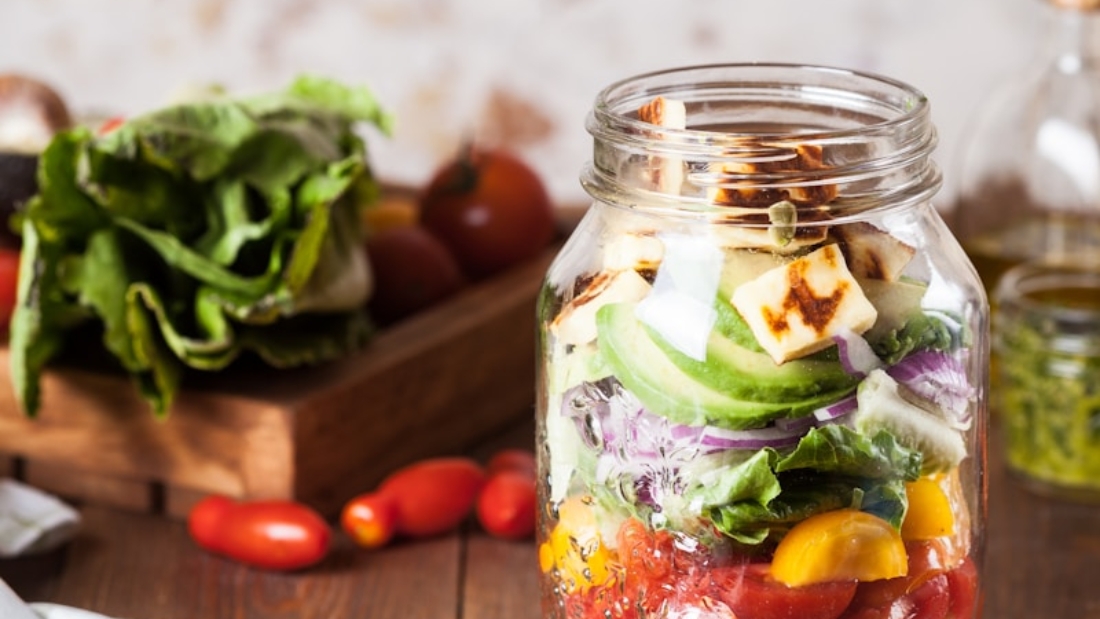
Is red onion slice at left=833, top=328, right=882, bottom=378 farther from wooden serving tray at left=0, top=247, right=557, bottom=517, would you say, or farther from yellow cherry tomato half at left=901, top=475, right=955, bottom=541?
wooden serving tray at left=0, top=247, right=557, bottom=517

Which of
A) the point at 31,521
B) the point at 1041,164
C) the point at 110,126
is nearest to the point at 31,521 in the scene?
the point at 31,521

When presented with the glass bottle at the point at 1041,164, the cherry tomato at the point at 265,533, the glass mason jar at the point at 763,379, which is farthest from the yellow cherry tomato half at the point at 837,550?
the glass bottle at the point at 1041,164

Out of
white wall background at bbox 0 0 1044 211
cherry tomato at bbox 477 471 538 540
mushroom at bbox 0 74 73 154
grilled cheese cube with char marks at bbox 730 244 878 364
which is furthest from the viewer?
white wall background at bbox 0 0 1044 211

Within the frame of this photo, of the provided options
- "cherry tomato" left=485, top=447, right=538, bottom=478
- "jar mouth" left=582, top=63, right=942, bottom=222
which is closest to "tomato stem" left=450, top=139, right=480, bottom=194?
"cherry tomato" left=485, top=447, right=538, bottom=478

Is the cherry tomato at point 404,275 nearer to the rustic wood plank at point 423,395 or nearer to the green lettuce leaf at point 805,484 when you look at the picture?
the rustic wood plank at point 423,395

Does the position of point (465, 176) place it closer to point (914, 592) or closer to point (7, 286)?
point (7, 286)

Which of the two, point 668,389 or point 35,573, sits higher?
point 668,389

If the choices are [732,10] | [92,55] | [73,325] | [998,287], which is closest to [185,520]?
[73,325]
